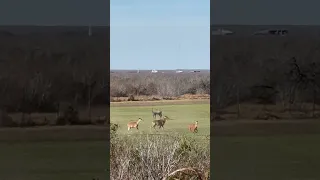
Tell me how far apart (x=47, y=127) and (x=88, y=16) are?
52 cm

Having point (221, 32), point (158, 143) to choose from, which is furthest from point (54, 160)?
point (221, 32)

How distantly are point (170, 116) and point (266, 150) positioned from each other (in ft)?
1.64

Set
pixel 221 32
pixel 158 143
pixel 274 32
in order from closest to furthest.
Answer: pixel 221 32
pixel 274 32
pixel 158 143

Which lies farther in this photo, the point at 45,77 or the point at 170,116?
the point at 170,116

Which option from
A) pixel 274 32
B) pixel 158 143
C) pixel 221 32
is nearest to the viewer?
pixel 221 32

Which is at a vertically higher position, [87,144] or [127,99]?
[127,99]

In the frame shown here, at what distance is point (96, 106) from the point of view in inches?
78.6

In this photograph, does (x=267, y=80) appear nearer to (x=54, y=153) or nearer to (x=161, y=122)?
(x=161, y=122)

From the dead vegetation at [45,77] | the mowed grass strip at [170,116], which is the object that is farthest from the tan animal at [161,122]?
the dead vegetation at [45,77]

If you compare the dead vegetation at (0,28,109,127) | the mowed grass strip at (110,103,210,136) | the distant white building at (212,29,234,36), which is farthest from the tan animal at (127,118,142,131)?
the distant white building at (212,29,234,36)

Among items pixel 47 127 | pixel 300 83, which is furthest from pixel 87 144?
pixel 300 83

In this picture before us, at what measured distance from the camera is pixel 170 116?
241 cm

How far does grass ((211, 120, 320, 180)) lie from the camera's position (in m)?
2.15

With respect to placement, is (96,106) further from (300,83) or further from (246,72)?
(300,83)
